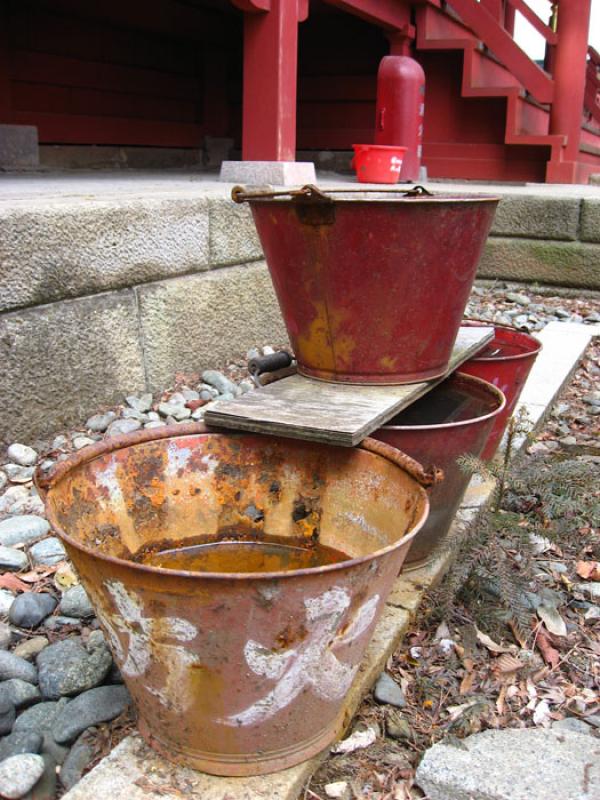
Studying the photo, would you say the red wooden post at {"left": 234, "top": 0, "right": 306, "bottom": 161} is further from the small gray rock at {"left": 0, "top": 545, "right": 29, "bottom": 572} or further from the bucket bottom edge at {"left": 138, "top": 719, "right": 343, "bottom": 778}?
the bucket bottom edge at {"left": 138, "top": 719, "right": 343, "bottom": 778}

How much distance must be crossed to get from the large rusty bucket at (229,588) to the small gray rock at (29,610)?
325mm

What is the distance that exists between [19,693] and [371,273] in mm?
1240

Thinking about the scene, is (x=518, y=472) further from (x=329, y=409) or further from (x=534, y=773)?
(x=534, y=773)

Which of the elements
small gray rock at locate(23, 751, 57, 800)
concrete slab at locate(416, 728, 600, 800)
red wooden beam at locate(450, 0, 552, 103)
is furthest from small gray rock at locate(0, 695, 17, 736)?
red wooden beam at locate(450, 0, 552, 103)

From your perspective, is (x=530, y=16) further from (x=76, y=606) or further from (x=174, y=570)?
Result: (x=174, y=570)

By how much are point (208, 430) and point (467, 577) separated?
2.49 feet

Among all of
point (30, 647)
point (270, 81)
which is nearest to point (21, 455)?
point (30, 647)

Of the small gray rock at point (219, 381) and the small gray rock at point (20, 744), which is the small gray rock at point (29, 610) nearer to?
the small gray rock at point (20, 744)

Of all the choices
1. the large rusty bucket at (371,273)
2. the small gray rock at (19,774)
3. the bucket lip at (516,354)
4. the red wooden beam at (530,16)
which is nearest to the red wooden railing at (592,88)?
the red wooden beam at (530,16)

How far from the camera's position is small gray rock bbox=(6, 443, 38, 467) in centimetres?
273

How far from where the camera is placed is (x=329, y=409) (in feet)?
6.47

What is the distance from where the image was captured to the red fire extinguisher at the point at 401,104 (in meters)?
6.61

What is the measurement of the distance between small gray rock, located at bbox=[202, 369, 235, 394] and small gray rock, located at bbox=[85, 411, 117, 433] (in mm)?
603

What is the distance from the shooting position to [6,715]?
5.39 ft
